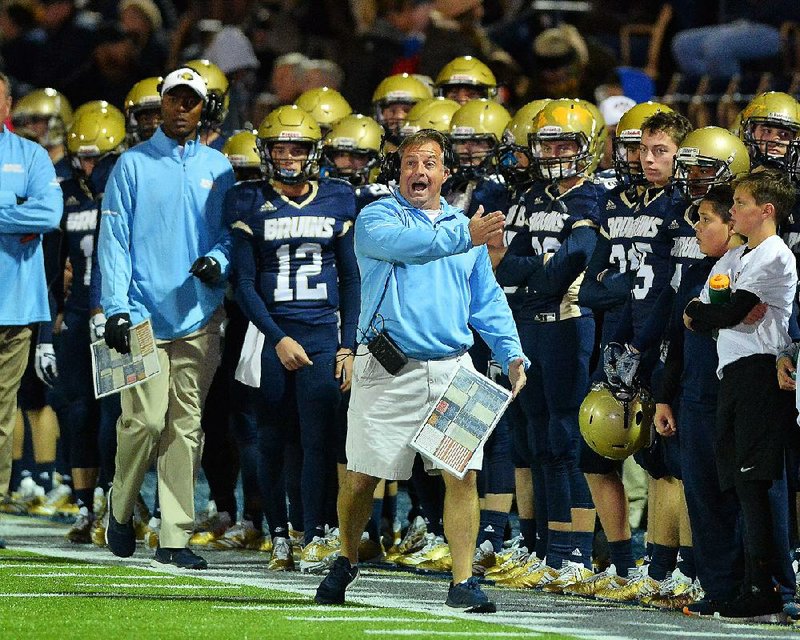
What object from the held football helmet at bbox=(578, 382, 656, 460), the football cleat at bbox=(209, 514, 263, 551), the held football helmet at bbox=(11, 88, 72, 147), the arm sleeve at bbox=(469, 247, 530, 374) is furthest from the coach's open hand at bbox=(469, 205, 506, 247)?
the held football helmet at bbox=(11, 88, 72, 147)

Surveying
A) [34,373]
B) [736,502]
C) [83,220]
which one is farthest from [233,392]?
[736,502]

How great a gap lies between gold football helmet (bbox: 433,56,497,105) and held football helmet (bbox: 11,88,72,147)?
2.35 metres

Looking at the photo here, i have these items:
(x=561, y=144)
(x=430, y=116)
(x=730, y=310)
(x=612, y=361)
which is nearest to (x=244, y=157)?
(x=430, y=116)

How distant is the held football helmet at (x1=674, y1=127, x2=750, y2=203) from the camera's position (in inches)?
319

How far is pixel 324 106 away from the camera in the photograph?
11.0 m

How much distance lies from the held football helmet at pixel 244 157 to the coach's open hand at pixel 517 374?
293 cm

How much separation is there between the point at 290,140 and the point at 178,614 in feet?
9.19

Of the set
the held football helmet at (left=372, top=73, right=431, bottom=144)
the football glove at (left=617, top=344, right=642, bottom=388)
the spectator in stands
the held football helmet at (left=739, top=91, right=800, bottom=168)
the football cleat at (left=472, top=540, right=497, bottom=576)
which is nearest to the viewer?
the football glove at (left=617, top=344, right=642, bottom=388)

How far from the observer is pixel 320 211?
9.16 m

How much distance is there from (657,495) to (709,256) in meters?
1.14

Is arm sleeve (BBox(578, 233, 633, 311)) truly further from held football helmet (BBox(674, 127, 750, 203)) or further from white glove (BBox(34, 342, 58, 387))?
white glove (BBox(34, 342, 58, 387))

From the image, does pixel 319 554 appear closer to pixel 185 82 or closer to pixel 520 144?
pixel 520 144

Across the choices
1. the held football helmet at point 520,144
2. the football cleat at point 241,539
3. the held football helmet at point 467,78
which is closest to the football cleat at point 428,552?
the football cleat at point 241,539

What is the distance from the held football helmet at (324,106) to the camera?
35.8 feet
